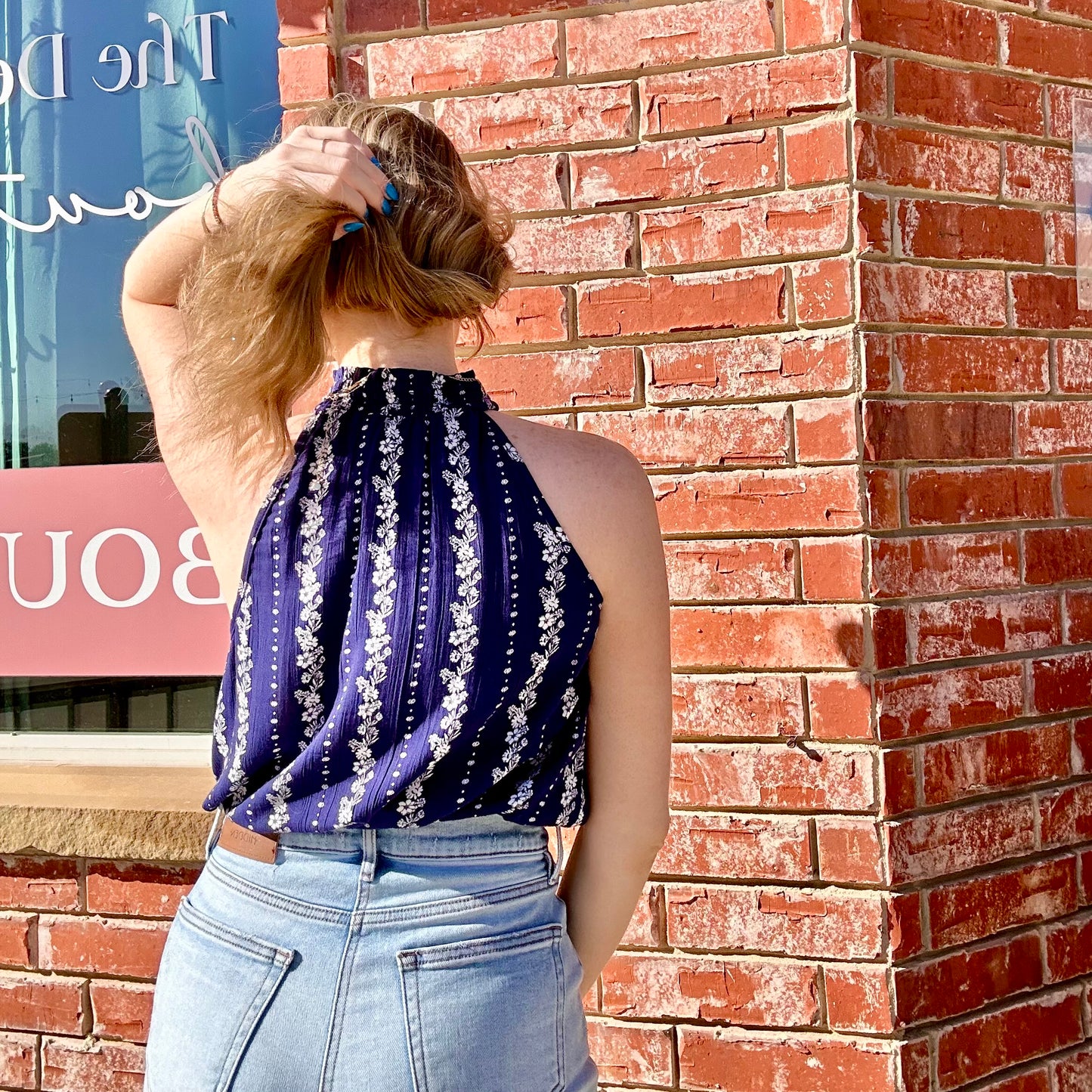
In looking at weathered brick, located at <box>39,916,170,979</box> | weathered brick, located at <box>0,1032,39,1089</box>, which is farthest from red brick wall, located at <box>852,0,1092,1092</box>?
weathered brick, located at <box>0,1032,39,1089</box>

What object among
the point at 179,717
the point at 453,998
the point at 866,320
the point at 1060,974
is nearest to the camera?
the point at 453,998

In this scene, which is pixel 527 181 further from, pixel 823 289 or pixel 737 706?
pixel 737 706

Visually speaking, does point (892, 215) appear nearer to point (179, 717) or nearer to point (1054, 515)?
point (1054, 515)

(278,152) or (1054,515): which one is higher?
(278,152)

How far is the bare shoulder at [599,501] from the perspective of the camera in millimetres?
1595

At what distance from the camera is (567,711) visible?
1623mm

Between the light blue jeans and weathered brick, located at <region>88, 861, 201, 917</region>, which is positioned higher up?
the light blue jeans

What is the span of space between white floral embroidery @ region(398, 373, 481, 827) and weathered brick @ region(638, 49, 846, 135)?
47.2 inches

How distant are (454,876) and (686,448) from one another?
1.17 metres

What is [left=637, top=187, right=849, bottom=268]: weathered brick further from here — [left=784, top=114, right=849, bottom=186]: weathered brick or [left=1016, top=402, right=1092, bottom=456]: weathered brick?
[left=1016, top=402, right=1092, bottom=456]: weathered brick

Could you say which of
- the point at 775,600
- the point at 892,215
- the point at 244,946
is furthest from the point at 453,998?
the point at 892,215

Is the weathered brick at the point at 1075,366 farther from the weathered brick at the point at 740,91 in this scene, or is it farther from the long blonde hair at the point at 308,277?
the long blonde hair at the point at 308,277

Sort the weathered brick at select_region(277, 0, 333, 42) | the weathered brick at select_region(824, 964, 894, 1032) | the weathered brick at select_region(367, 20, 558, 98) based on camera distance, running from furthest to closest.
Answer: the weathered brick at select_region(277, 0, 333, 42), the weathered brick at select_region(367, 20, 558, 98), the weathered brick at select_region(824, 964, 894, 1032)

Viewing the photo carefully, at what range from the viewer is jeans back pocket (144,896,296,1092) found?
58.6 inches
